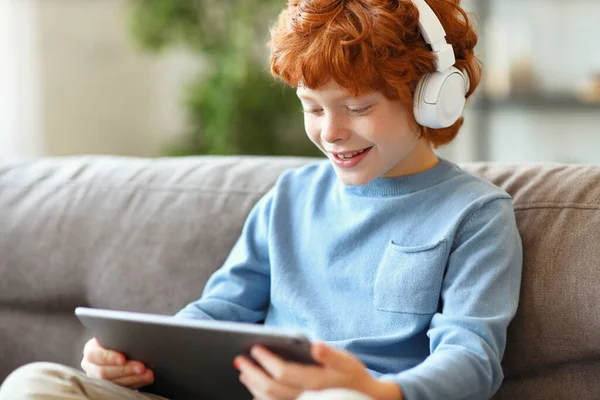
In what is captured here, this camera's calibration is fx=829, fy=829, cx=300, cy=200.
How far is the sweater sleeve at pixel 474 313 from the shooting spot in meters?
0.99

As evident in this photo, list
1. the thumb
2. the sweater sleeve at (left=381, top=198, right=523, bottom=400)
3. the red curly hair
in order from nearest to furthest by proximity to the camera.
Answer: the thumb < the sweater sleeve at (left=381, top=198, right=523, bottom=400) < the red curly hair

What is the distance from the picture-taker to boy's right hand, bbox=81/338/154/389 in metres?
1.13

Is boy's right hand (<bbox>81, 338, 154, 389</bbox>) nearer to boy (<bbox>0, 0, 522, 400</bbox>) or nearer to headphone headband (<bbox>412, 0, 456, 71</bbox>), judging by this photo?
boy (<bbox>0, 0, 522, 400</bbox>)

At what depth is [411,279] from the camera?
115cm

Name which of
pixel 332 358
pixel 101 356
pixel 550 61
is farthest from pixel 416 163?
pixel 550 61

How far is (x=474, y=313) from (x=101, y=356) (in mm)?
510

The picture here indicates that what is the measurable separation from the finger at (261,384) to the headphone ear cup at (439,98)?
423mm

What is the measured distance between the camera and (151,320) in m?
0.99

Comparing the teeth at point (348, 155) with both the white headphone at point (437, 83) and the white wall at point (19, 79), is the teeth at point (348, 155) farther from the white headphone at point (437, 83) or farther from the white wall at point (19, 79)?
the white wall at point (19, 79)

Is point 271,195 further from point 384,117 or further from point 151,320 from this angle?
point 151,320

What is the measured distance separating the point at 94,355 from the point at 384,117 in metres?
0.52

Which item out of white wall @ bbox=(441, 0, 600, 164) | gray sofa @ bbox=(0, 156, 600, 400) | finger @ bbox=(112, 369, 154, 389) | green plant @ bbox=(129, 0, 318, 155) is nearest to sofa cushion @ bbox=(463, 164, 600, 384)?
gray sofa @ bbox=(0, 156, 600, 400)

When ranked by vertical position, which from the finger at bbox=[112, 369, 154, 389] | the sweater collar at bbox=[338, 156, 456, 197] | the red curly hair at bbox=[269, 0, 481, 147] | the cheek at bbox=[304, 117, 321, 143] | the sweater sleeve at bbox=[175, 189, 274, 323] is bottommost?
the finger at bbox=[112, 369, 154, 389]

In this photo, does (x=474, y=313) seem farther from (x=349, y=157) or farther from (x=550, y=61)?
(x=550, y=61)
